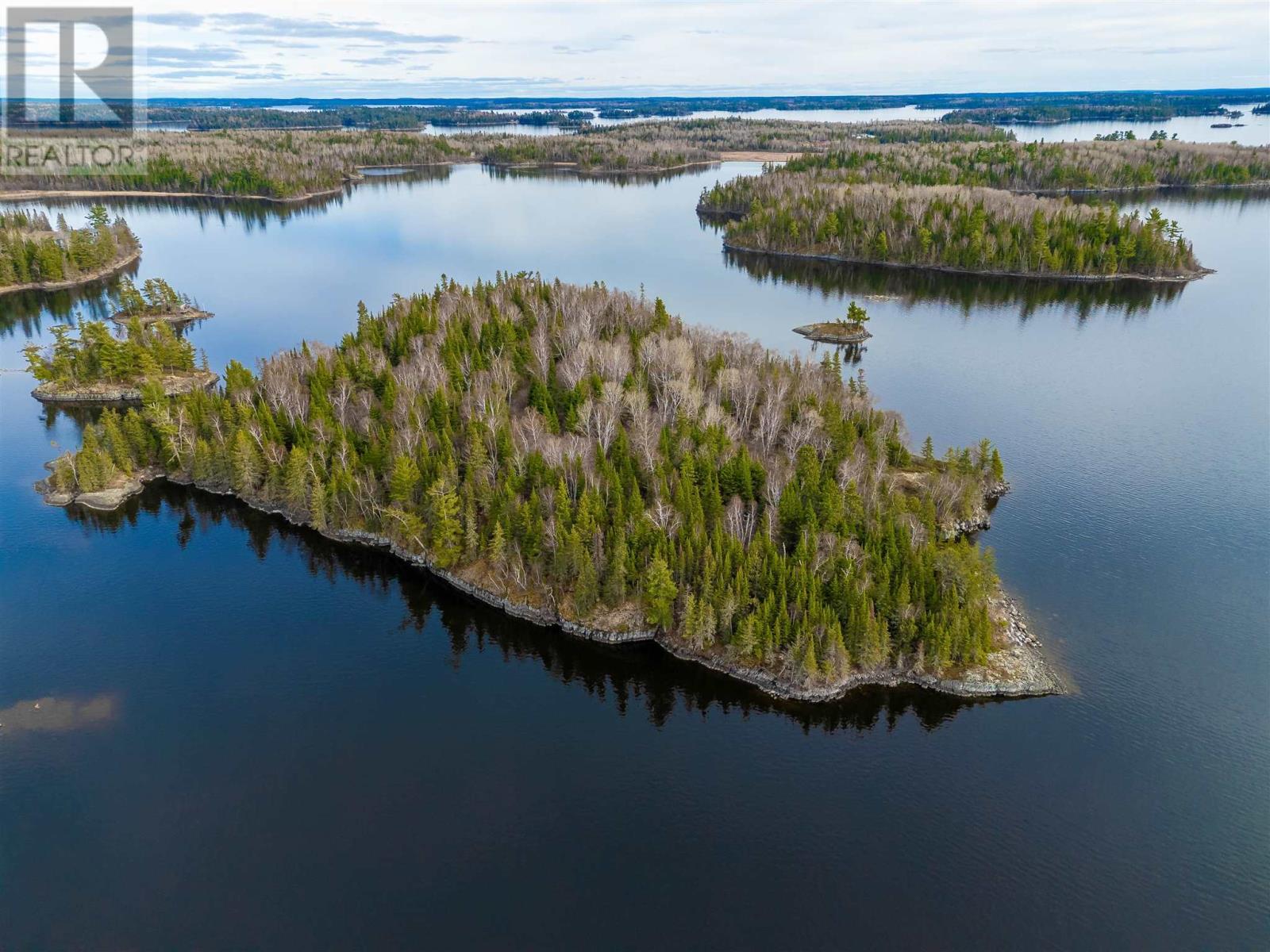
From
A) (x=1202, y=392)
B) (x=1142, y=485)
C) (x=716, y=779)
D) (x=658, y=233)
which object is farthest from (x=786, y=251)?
(x=716, y=779)

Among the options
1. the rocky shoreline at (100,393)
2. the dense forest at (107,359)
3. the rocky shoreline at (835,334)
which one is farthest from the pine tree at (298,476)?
the rocky shoreline at (835,334)

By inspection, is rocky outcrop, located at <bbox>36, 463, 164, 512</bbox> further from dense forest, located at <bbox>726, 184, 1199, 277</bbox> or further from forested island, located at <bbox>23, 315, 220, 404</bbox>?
dense forest, located at <bbox>726, 184, 1199, 277</bbox>

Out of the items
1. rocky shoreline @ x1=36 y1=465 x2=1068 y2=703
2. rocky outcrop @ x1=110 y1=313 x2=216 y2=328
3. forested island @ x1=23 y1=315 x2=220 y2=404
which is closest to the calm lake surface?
rocky shoreline @ x1=36 y1=465 x2=1068 y2=703

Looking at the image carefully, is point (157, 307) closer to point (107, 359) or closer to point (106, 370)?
point (106, 370)

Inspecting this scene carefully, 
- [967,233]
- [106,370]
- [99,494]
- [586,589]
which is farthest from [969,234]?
[99,494]

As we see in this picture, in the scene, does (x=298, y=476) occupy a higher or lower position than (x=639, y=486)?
lower

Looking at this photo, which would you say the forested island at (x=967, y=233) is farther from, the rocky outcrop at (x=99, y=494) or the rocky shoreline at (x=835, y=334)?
the rocky outcrop at (x=99, y=494)

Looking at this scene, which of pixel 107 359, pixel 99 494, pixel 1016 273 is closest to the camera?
pixel 99 494
